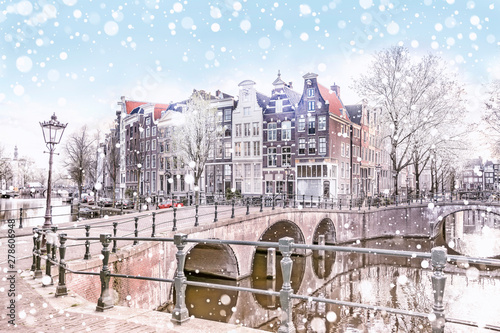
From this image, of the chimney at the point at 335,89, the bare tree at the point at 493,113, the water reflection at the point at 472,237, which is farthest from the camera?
the chimney at the point at 335,89

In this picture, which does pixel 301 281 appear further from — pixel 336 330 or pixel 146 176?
pixel 146 176

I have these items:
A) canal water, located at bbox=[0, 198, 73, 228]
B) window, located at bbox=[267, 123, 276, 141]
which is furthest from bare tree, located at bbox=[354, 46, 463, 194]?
canal water, located at bbox=[0, 198, 73, 228]

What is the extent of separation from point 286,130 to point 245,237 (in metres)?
18.6

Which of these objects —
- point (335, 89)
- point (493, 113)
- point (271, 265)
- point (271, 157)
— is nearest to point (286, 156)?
point (271, 157)

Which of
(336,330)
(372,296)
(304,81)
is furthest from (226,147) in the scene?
(336,330)

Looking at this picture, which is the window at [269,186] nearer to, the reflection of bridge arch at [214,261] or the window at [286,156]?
the window at [286,156]

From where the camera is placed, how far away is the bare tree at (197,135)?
3300 centimetres

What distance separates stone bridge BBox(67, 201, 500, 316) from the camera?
1065 centimetres

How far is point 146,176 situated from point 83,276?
131 feet

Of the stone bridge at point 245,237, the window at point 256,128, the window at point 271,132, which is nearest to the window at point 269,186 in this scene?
the window at point 271,132

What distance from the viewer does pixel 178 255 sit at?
4.37m

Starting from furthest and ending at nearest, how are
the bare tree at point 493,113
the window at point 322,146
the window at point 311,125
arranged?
the window at point 311,125
the window at point 322,146
the bare tree at point 493,113

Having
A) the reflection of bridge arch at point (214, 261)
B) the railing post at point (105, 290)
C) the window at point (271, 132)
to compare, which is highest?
the window at point (271, 132)

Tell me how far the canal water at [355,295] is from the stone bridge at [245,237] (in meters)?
0.80
